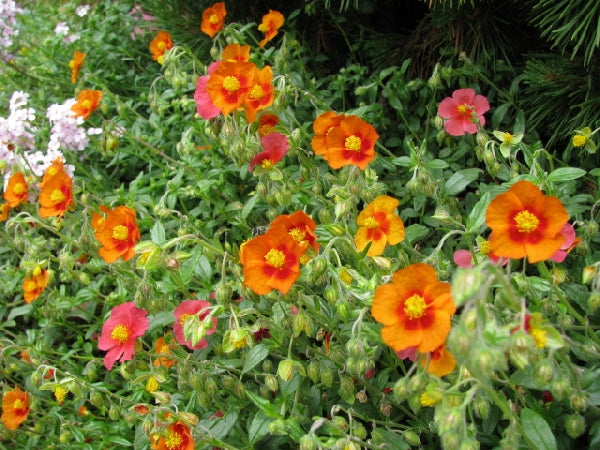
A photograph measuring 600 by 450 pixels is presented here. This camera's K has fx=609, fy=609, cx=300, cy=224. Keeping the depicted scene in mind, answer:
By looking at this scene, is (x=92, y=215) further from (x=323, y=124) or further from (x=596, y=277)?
(x=596, y=277)

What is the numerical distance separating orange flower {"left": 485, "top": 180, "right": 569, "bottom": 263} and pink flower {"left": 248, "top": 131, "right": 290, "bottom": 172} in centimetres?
91

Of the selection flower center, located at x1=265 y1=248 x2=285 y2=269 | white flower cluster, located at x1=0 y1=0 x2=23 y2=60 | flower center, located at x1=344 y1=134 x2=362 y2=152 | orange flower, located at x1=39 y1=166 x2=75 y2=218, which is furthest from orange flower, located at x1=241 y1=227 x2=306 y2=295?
white flower cluster, located at x1=0 y1=0 x2=23 y2=60

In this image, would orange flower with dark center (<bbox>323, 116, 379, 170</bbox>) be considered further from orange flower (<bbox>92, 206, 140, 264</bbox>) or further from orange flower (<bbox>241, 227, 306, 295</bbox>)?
orange flower (<bbox>92, 206, 140, 264</bbox>)

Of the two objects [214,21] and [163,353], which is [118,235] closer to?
[163,353]

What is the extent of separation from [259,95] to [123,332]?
0.93 meters

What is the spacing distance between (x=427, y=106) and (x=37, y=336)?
2209 millimetres

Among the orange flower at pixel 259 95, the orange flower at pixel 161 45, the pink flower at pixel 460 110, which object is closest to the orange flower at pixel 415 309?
the orange flower at pixel 259 95

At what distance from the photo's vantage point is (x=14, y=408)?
239 centimetres

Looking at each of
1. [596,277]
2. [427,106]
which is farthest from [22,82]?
[596,277]

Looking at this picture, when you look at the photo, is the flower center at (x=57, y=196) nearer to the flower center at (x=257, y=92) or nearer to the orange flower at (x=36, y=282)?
the orange flower at (x=36, y=282)

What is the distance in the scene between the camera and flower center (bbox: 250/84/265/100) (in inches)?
82.8

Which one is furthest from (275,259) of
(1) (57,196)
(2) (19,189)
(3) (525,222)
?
(2) (19,189)

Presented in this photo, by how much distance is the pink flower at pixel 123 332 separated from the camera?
2.02 m

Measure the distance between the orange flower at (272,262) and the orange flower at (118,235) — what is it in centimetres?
54
